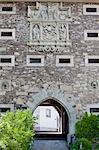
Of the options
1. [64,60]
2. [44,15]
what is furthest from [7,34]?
[64,60]

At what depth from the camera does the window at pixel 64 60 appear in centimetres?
1346

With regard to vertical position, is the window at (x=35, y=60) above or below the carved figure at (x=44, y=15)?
below

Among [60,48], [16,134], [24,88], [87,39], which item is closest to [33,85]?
[24,88]

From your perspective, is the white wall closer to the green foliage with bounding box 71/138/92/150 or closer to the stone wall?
the stone wall

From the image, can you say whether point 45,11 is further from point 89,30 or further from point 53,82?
point 53,82

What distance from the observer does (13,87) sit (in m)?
13.1

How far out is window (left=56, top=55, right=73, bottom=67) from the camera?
44.2 ft

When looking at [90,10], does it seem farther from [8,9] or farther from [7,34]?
[7,34]

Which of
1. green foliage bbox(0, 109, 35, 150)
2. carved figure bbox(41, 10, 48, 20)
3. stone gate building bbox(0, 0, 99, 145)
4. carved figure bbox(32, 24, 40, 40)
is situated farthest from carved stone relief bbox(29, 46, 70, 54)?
green foliage bbox(0, 109, 35, 150)

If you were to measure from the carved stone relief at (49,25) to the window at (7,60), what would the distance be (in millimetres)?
856

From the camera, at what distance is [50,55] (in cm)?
1348

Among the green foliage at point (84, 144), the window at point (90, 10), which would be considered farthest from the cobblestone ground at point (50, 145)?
the window at point (90, 10)

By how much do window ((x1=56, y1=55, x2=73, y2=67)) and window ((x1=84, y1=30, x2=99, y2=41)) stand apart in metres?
1.01

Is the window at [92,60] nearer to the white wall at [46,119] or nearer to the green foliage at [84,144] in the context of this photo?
the green foliage at [84,144]
